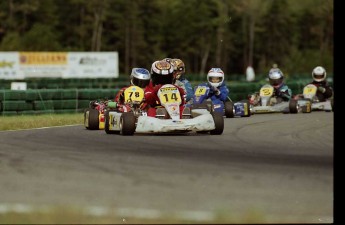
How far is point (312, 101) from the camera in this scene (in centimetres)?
2316

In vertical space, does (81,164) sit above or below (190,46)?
below

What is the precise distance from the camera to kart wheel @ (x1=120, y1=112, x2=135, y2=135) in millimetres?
13992

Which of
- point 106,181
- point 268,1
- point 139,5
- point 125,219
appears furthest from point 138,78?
point 268,1

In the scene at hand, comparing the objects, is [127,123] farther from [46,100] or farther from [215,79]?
[46,100]

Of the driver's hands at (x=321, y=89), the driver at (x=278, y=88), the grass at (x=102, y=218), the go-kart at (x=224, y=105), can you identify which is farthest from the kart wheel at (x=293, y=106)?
the grass at (x=102, y=218)

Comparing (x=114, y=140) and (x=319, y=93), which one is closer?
(x=114, y=140)

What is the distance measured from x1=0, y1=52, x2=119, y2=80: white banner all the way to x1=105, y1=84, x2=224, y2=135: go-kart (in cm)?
3849

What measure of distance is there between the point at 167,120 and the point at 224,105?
5586 millimetres

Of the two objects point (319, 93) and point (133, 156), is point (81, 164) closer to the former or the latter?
point (133, 156)

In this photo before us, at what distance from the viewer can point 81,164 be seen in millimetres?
10352

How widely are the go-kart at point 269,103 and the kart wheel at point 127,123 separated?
25.3 feet

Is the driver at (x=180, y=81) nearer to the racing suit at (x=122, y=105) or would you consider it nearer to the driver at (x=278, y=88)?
the racing suit at (x=122, y=105)

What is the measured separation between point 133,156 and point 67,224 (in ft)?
13.4

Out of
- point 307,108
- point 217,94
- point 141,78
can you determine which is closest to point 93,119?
point 141,78
